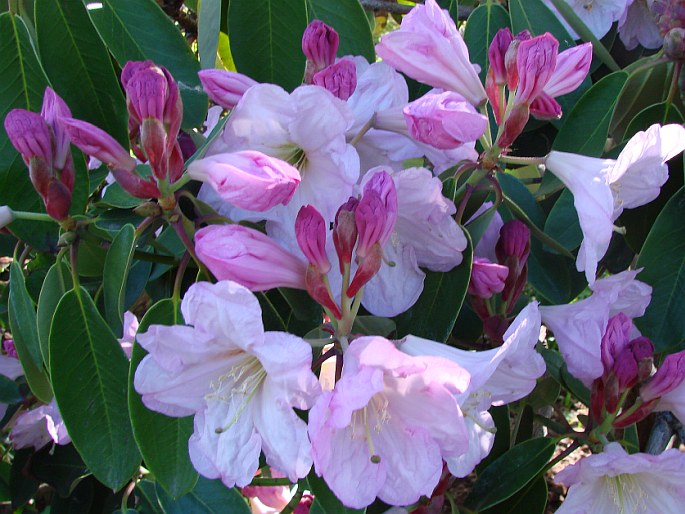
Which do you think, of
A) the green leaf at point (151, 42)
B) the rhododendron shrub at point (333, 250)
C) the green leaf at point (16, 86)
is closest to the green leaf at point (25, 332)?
the rhododendron shrub at point (333, 250)

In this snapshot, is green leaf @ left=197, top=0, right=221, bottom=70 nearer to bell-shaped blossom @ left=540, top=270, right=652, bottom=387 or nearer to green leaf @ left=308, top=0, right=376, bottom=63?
green leaf @ left=308, top=0, right=376, bottom=63

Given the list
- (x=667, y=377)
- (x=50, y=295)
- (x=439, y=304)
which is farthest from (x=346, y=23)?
(x=667, y=377)

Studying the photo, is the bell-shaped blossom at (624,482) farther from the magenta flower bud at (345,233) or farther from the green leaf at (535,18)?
the green leaf at (535,18)

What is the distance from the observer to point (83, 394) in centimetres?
98

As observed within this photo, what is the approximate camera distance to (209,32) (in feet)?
3.81

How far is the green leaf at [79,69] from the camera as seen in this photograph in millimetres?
1063

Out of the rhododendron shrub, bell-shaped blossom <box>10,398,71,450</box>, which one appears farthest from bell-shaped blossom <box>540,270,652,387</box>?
bell-shaped blossom <box>10,398,71,450</box>

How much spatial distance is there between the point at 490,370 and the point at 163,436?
43 centimetres

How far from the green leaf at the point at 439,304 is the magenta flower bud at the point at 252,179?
0.91 ft

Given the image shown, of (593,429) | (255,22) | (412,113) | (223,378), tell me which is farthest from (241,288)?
(593,429)

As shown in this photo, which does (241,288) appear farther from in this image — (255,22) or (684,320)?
(684,320)

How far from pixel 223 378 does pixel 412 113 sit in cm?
39

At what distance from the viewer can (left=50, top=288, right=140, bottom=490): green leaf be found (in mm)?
968

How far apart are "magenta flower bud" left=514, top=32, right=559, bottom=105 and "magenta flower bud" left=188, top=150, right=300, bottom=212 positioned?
339 mm
